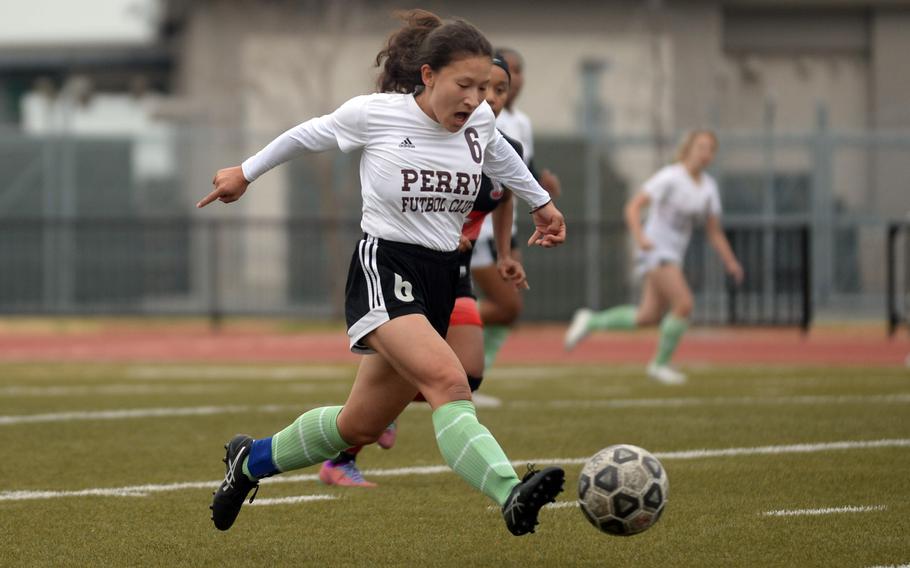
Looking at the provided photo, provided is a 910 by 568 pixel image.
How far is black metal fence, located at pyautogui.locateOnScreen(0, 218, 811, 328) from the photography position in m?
22.3

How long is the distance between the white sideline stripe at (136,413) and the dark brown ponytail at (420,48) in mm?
4936

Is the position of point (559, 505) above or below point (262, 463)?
below

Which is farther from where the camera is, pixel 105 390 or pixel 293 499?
pixel 105 390

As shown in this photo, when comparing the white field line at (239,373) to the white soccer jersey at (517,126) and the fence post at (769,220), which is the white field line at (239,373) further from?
the fence post at (769,220)

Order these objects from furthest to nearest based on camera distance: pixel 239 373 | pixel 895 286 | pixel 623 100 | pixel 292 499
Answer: pixel 623 100
pixel 895 286
pixel 239 373
pixel 292 499

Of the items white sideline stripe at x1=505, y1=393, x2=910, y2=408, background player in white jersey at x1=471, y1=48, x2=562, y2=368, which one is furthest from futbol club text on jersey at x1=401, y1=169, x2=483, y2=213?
white sideline stripe at x1=505, y1=393, x2=910, y2=408

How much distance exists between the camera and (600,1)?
30.7 m

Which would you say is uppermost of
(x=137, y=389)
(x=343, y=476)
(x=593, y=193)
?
(x=593, y=193)

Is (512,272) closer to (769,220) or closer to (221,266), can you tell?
(221,266)

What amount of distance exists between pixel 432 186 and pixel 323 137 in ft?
1.43

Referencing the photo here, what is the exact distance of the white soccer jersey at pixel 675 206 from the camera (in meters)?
12.7

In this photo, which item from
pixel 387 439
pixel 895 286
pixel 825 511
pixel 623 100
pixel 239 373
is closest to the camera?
pixel 825 511

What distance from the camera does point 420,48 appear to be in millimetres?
5535

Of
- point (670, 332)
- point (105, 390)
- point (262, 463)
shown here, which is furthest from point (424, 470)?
point (670, 332)
